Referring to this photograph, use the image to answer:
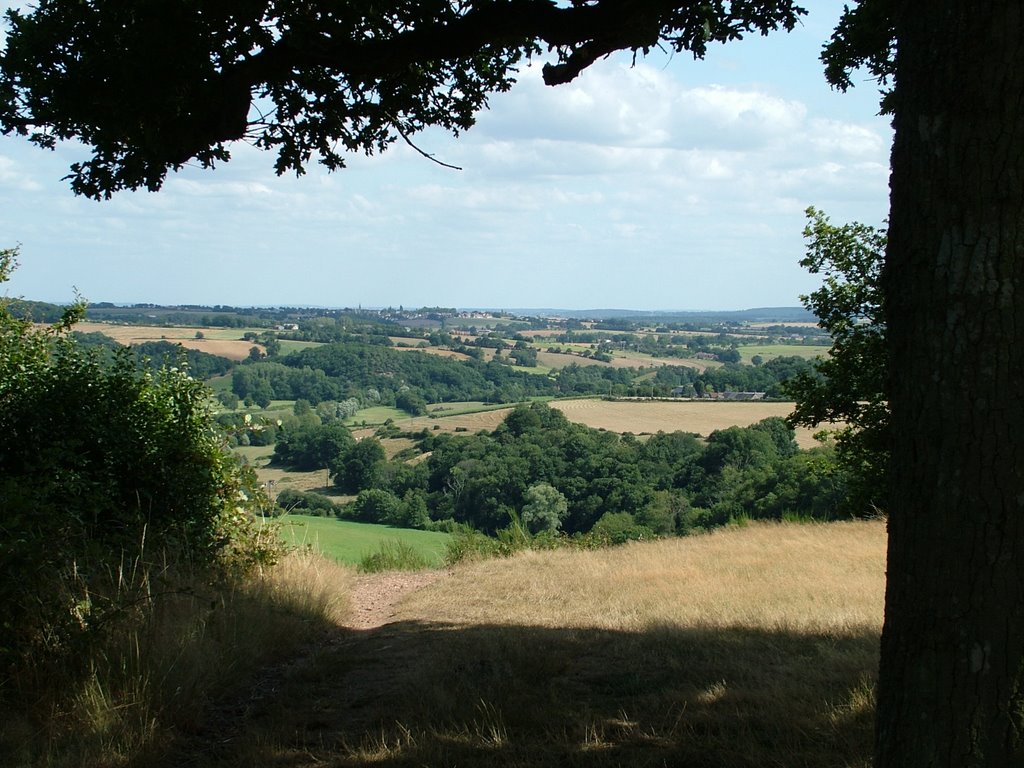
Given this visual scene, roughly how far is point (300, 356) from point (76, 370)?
49653mm

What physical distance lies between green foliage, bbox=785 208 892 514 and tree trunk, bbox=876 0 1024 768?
16.4 feet

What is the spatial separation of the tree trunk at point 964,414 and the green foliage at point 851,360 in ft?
16.4

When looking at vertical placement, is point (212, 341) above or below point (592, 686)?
above

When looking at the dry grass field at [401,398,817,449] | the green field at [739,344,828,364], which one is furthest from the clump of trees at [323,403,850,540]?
the green field at [739,344,828,364]

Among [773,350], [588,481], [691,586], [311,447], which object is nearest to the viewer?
[691,586]

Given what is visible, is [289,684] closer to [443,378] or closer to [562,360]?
[443,378]

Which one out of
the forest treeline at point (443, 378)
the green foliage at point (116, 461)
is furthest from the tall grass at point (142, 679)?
the forest treeline at point (443, 378)

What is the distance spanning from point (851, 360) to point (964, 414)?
18.3ft

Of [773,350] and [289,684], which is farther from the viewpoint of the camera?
[773,350]

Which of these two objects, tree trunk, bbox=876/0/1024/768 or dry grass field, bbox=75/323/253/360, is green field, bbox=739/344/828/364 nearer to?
dry grass field, bbox=75/323/253/360

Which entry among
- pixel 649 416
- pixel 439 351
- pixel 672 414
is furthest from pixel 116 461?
pixel 439 351

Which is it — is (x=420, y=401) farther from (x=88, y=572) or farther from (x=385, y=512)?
(x=88, y=572)

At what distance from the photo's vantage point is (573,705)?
469cm

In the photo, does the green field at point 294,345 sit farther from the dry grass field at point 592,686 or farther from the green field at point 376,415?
the dry grass field at point 592,686
